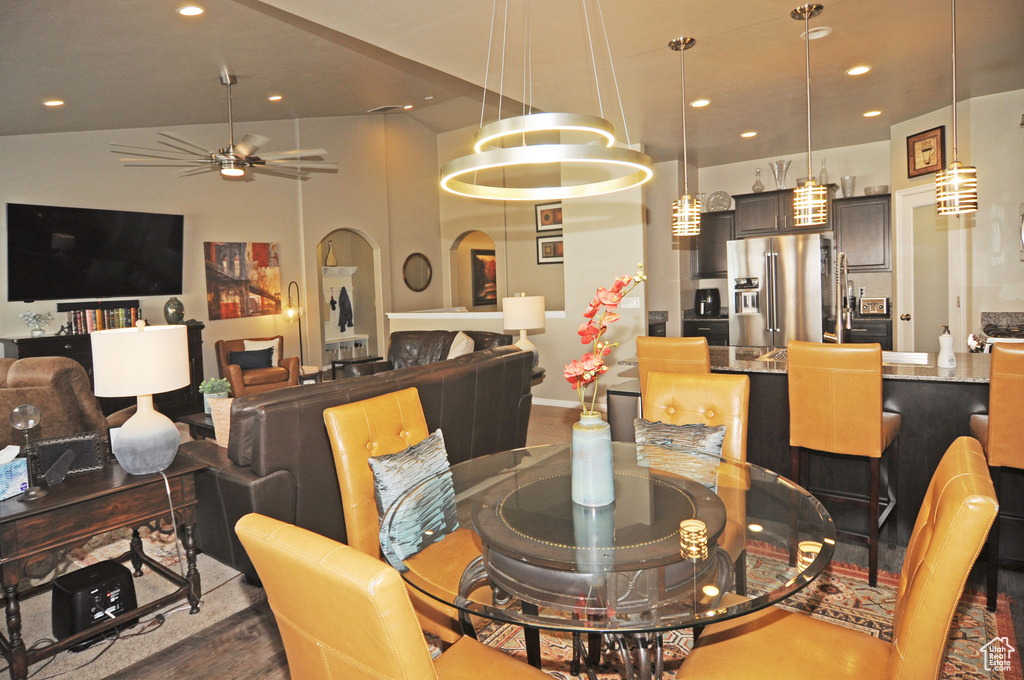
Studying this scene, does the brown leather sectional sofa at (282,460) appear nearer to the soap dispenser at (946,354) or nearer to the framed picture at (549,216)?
the soap dispenser at (946,354)

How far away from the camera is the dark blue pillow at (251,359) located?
7.05 meters

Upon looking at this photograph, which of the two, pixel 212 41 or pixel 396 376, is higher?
pixel 212 41

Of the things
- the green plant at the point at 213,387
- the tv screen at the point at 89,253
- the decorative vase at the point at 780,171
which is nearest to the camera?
the green plant at the point at 213,387

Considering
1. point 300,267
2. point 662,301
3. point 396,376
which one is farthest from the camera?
point 300,267

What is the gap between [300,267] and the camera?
8.30m

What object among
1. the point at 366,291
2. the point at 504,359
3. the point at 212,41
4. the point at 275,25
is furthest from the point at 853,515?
the point at 366,291

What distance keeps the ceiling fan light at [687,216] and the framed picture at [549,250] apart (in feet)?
18.1

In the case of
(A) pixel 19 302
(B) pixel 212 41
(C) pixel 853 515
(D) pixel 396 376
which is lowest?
(C) pixel 853 515

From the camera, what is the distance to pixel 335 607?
103cm

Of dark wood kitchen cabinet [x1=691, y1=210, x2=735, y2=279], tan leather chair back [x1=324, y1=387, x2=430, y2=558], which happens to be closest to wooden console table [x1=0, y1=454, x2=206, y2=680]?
tan leather chair back [x1=324, y1=387, x2=430, y2=558]

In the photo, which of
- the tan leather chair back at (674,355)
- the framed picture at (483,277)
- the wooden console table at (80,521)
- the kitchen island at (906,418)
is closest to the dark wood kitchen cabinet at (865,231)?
the kitchen island at (906,418)

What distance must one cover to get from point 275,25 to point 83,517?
12.3 feet

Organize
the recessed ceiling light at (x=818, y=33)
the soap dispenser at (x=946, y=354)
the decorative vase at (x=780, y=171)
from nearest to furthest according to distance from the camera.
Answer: the soap dispenser at (x=946, y=354)
the recessed ceiling light at (x=818, y=33)
the decorative vase at (x=780, y=171)

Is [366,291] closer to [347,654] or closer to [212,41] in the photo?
[212,41]
